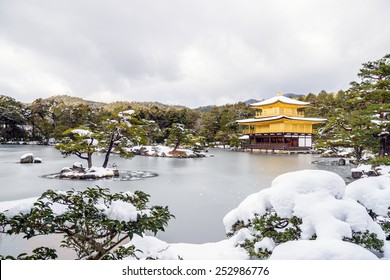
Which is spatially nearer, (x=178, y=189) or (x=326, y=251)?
(x=326, y=251)

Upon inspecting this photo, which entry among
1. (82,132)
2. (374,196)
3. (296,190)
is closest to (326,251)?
(296,190)

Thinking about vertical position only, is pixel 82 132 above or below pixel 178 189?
above

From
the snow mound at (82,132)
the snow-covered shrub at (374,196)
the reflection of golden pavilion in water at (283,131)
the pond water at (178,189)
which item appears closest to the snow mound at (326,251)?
the snow-covered shrub at (374,196)

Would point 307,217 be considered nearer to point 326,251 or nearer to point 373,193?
point 326,251

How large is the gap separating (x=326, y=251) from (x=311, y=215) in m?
0.23

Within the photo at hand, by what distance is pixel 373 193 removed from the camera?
1565 millimetres

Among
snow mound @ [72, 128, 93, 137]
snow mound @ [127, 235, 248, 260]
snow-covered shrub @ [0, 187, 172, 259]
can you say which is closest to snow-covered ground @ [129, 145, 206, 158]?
snow mound @ [72, 128, 93, 137]

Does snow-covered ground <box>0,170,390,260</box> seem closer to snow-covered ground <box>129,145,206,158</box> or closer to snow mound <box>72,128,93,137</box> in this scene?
snow mound <box>72,128,93,137</box>

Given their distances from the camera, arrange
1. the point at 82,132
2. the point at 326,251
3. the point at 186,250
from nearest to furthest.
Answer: the point at 326,251
the point at 186,250
the point at 82,132

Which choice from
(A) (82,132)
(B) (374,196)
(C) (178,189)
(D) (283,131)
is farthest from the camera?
(D) (283,131)

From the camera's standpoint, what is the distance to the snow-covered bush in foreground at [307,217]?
1173 mm

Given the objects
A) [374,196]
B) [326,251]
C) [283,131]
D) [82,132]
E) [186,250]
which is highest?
[283,131]

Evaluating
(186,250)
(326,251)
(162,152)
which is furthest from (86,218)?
(162,152)

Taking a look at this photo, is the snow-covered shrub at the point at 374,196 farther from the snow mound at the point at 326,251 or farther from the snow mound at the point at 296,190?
the snow mound at the point at 326,251
